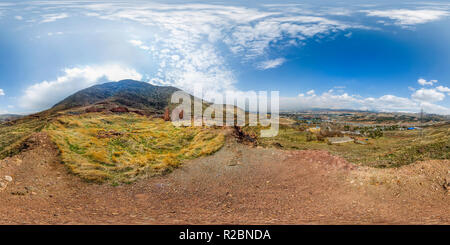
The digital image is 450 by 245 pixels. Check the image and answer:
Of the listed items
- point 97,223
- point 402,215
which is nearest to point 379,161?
point 402,215

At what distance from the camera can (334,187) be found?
28.6ft

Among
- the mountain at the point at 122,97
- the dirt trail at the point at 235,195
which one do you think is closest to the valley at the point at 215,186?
the dirt trail at the point at 235,195

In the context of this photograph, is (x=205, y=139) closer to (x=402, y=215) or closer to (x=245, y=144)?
(x=245, y=144)

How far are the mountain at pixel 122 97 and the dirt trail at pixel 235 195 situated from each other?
4820cm

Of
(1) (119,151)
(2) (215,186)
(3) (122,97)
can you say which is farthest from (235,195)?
(3) (122,97)

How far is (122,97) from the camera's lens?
247 ft

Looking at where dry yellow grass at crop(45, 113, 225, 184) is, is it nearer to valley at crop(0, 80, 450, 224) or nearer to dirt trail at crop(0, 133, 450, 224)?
valley at crop(0, 80, 450, 224)

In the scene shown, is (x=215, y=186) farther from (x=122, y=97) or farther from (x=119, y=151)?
(x=122, y=97)

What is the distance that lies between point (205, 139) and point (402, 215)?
14373 millimetres

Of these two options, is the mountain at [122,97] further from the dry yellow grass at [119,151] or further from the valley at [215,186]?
the valley at [215,186]

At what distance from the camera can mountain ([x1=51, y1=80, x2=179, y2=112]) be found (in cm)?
5744

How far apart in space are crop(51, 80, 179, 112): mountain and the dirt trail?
48201 millimetres

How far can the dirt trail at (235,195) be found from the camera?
6102 millimetres

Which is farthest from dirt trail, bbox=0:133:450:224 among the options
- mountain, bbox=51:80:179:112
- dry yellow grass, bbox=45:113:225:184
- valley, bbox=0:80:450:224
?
mountain, bbox=51:80:179:112
